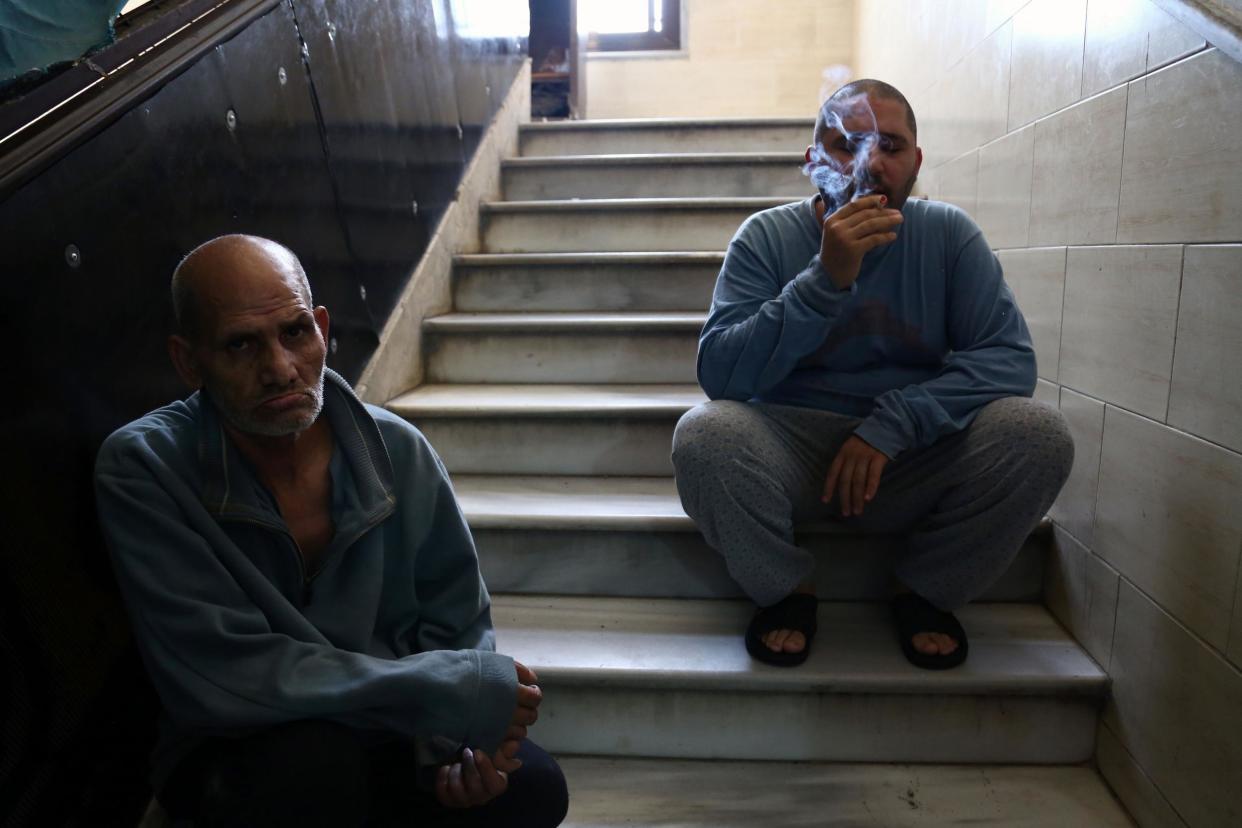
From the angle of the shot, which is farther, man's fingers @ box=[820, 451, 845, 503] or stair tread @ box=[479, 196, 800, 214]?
stair tread @ box=[479, 196, 800, 214]

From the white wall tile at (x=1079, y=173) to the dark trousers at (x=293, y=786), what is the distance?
1.46m

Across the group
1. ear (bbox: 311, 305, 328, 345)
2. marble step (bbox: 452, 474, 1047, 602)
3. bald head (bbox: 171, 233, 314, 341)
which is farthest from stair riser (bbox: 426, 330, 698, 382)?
bald head (bbox: 171, 233, 314, 341)

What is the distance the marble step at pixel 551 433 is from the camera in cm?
207

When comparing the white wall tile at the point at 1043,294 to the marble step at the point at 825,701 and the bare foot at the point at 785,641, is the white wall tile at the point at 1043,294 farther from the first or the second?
the bare foot at the point at 785,641

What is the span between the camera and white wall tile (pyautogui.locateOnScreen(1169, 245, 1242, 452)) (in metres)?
1.14

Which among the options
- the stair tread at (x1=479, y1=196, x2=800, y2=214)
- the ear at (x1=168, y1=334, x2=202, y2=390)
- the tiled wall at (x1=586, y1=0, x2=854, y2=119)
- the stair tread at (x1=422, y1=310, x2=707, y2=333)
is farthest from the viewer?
the tiled wall at (x1=586, y1=0, x2=854, y2=119)

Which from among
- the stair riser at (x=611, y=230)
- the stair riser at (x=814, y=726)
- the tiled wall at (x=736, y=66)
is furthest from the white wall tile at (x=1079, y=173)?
the tiled wall at (x=736, y=66)

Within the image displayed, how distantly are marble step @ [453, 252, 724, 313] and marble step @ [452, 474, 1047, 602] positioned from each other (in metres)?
0.95

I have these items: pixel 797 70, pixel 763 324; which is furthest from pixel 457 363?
pixel 797 70

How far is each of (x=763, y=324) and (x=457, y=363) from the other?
1167 mm

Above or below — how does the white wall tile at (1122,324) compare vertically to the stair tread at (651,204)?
below

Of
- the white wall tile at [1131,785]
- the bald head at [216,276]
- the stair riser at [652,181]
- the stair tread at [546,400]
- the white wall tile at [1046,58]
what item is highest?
the white wall tile at [1046,58]

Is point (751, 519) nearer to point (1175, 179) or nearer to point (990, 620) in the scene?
point (990, 620)

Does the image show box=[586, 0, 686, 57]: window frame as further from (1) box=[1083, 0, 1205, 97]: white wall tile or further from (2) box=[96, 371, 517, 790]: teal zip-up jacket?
(2) box=[96, 371, 517, 790]: teal zip-up jacket
